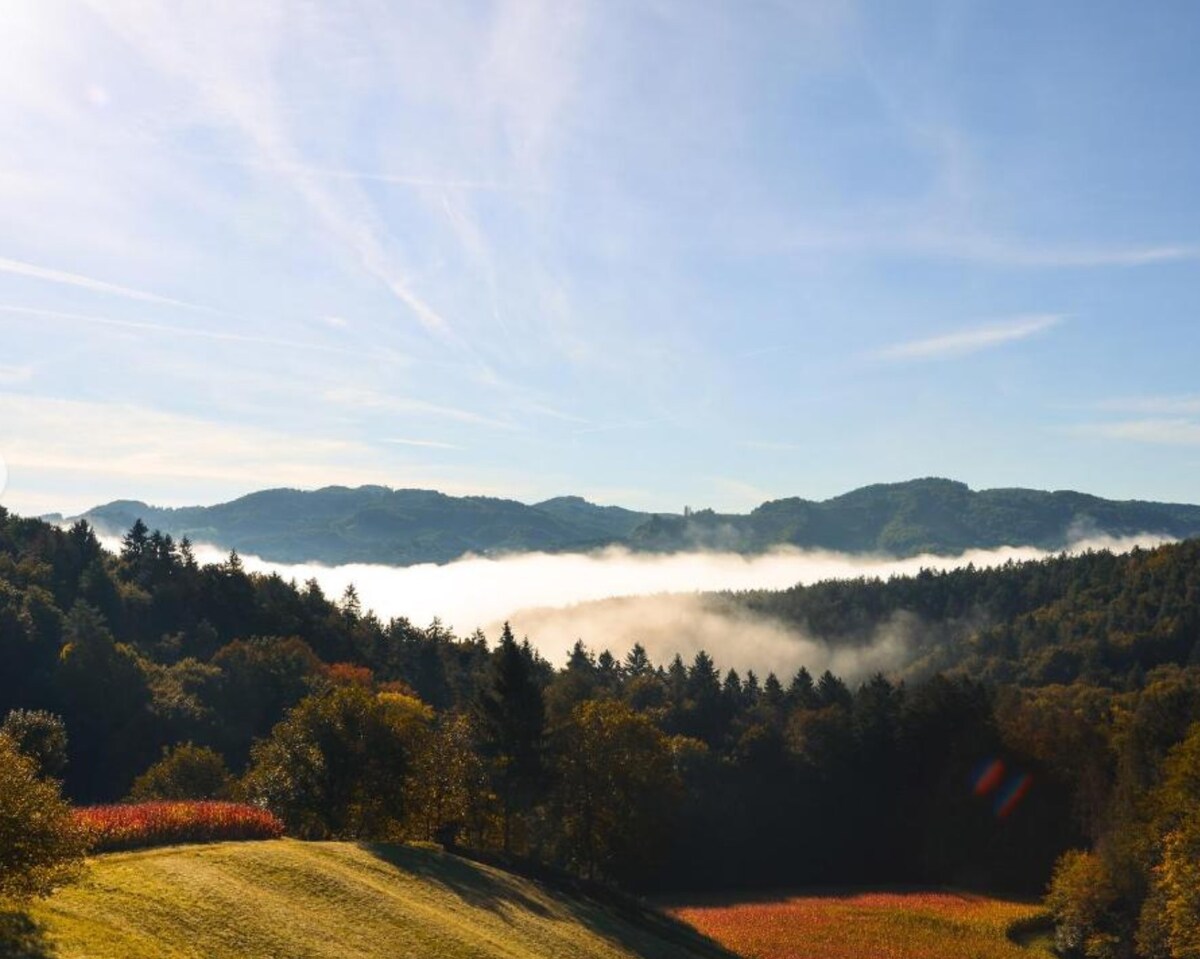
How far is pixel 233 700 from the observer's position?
12231 centimetres

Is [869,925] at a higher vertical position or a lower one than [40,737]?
lower

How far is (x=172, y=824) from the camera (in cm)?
4234

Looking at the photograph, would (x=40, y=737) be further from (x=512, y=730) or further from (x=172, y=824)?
(x=512, y=730)

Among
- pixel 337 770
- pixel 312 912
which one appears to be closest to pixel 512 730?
pixel 337 770

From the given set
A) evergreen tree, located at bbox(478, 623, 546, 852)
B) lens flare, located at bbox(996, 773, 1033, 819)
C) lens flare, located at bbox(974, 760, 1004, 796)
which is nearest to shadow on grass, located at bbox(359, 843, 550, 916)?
evergreen tree, located at bbox(478, 623, 546, 852)

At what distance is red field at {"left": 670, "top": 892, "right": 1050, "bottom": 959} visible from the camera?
64438 millimetres

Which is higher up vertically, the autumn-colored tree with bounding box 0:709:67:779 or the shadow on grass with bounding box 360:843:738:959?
the autumn-colored tree with bounding box 0:709:67:779

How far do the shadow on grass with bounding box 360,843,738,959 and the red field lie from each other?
6.72 meters

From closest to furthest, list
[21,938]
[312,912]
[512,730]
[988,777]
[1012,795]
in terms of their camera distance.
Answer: [21,938] → [312,912] → [512,730] → [1012,795] → [988,777]

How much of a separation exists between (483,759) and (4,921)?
4550cm

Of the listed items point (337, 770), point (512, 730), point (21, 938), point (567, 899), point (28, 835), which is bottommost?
point (567, 899)

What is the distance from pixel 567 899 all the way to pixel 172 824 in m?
23.8

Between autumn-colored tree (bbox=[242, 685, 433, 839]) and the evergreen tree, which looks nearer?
autumn-colored tree (bbox=[242, 685, 433, 839])

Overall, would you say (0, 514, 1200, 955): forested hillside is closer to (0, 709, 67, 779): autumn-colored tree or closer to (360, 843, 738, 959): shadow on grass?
(0, 709, 67, 779): autumn-colored tree
